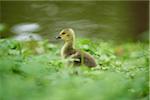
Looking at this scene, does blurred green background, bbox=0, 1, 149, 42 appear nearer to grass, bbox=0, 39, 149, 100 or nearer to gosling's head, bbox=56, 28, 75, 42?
gosling's head, bbox=56, 28, 75, 42

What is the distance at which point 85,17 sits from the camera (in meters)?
13.8

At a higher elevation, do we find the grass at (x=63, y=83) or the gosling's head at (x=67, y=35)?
the grass at (x=63, y=83)

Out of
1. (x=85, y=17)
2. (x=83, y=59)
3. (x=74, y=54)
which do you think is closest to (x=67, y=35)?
(x=74, y=54)

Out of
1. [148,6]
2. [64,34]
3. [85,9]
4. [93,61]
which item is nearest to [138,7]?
[148,6]

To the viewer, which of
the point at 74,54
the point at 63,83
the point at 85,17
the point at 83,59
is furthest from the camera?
the point at 85,17

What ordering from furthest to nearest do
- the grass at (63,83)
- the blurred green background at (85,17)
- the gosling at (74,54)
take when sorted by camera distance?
the blurred green background at (85,17), the gosling at (74,54), the grass at (63,83)

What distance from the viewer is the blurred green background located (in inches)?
504

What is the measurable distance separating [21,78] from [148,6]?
31.4ft

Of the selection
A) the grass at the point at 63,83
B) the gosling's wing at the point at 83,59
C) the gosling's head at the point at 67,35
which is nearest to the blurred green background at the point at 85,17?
the gosling's head at the point at 67,35

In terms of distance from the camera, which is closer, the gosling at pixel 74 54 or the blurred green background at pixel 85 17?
the gosling at pixel 74 54

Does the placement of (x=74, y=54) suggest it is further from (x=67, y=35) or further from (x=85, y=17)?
(x=85, y=17)

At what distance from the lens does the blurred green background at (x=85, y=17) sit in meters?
12.8

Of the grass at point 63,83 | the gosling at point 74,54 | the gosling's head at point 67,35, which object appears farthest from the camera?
the gosling's head at point 67,35

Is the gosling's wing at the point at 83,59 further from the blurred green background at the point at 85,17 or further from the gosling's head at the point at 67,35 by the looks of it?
the blurred green background at the point at 85,17
